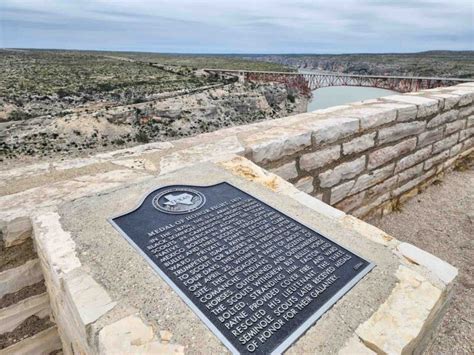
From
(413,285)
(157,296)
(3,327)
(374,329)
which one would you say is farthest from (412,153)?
(3,327)

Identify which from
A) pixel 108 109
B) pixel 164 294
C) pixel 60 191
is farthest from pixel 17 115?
pixel 164 294

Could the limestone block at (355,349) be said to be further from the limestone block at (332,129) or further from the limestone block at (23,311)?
the limestone block at (332,129)

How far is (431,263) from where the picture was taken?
5.52ft

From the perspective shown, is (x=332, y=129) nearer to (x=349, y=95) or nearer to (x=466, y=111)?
(x=466, y=111)

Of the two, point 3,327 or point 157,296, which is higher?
point 157,296

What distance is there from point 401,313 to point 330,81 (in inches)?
1478

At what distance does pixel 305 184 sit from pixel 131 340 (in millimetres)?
2185

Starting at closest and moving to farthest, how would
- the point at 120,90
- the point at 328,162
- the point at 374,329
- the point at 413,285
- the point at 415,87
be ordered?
1. the point at 374,329
2. the point at 413,285
3. the point at 328,162
4. the point at 415,87
5. the point at 120,90

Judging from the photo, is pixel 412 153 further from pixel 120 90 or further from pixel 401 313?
pixel 120 90

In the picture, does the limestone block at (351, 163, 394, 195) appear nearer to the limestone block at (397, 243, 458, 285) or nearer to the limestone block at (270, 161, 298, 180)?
the limestone block at (270, 161, 298, 180)

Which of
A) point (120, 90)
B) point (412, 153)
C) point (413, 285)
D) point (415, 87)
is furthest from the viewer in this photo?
point (120, 90)

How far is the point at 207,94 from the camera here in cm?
3650

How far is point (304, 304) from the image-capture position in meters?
1.39

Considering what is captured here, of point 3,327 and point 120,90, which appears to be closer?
point 3,327
